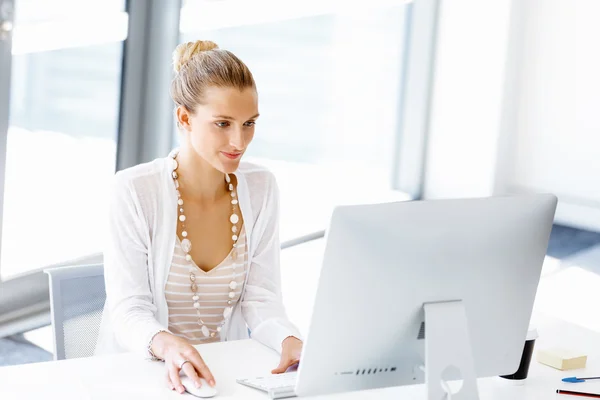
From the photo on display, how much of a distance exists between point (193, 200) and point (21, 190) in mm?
1853

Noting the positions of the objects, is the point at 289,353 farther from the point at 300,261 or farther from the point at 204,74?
the point at 300,261

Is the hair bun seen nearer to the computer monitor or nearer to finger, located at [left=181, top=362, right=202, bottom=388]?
finger, located at [left=181, top=362, right=202, bottom=388]

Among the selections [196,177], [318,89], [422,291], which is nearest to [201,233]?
[196,177]

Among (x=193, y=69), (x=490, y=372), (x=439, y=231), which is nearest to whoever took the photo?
(x=439, y=231)

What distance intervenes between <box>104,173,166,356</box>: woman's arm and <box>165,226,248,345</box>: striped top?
0.07 meters

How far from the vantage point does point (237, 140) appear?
2.10m

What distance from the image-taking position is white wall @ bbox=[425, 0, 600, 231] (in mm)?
6047

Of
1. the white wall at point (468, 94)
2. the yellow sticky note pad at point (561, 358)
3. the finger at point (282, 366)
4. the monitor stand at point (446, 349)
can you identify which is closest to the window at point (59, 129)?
the finger at point (282, 366)

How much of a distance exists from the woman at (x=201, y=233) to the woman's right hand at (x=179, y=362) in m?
0.12

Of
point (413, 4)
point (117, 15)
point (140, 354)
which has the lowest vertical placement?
point (140, 354)

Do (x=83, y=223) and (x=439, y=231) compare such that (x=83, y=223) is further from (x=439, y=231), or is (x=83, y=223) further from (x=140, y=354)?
(x=439, y=231)

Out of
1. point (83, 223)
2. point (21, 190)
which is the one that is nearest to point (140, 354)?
point (21, 190)

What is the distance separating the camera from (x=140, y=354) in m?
1.87

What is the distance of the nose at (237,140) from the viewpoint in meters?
2.10
